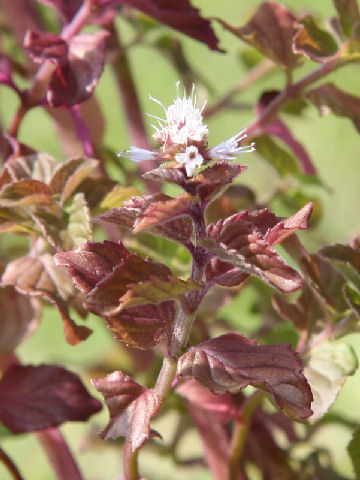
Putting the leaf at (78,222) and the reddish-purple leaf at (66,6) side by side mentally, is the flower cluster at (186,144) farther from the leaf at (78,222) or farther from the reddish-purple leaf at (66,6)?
the reddish-purple leaf at (66,6)

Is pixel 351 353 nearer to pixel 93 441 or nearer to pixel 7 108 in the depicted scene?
pixel 93 441

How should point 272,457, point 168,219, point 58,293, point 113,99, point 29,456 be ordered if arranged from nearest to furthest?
point 168,219 → point 58,293 → point 272,457 → point 29,456 → point 113,99

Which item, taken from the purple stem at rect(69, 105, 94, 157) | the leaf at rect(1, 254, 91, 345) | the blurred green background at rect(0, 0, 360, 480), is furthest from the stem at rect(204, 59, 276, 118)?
the leaf at rect(1, 254, 91, 345)

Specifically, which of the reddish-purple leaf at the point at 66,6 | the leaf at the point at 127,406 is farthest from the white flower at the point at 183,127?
the reddish-purple leaf at the point at 66,6

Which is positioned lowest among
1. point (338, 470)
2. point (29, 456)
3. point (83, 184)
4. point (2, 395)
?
point (29, 456)

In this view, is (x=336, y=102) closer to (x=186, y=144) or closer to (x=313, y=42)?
(x=313, y=42)

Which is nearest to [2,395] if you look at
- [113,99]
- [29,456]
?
[29,456]

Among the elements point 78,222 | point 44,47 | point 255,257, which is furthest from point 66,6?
point 255,257
